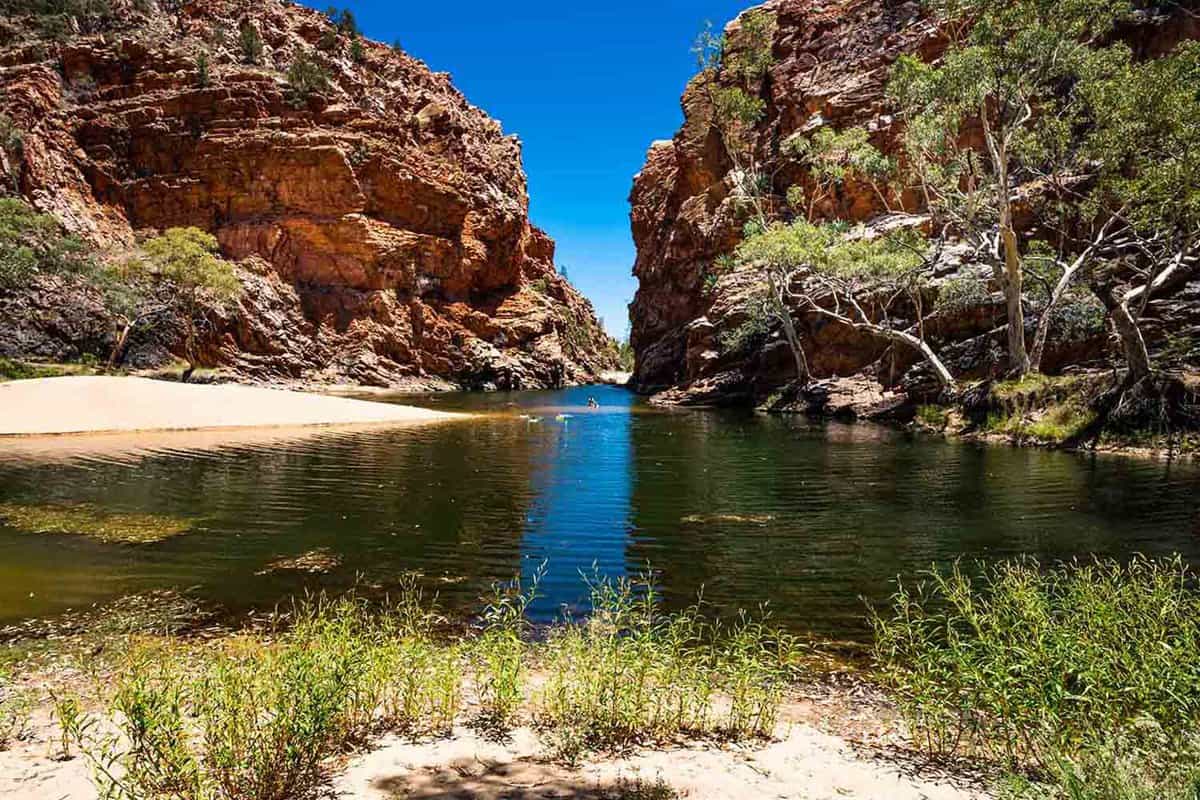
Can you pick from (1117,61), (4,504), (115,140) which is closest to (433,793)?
(4,504)

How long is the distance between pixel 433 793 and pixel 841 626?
6065mm

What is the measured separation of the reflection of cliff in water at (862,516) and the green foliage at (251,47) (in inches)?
3340

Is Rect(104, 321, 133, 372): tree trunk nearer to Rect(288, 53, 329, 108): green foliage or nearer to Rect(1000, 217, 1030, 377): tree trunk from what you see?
Rect(288, 53, 329, 108): green foliage

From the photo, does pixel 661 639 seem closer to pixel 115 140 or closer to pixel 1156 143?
pixel 1156 143

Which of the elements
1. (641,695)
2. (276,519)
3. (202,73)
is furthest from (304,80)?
(641,695)

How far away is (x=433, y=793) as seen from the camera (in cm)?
407

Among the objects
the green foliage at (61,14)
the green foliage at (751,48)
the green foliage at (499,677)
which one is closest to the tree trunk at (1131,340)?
the green foliage at (499,677)

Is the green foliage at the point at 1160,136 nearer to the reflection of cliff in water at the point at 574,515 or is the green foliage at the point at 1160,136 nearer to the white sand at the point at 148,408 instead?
the reflection of cliff in water at the point at 574,515

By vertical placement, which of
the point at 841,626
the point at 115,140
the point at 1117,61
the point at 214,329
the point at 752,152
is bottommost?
the point at 841,626

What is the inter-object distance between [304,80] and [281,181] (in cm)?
1402

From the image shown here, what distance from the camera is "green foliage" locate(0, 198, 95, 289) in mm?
44344

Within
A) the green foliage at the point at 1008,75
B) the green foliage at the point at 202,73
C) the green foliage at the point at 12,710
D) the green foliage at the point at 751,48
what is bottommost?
the green foliage at the point at 12,710

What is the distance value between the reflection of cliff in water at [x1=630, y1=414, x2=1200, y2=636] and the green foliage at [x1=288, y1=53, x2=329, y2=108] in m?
74.9

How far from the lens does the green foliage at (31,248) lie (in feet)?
145
